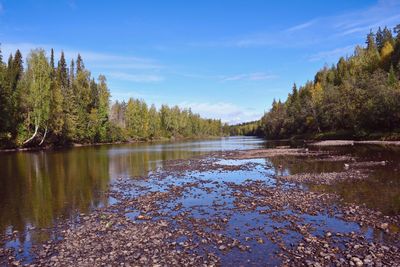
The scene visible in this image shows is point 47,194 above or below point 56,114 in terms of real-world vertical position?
below

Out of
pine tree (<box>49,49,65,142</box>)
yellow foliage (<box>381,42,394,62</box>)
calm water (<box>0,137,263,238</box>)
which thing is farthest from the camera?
yellow foliage (<box>381,42,394,62</box>)

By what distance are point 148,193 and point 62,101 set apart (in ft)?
267

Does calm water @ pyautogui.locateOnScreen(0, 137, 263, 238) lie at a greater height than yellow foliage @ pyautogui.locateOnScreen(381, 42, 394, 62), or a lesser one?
lesser

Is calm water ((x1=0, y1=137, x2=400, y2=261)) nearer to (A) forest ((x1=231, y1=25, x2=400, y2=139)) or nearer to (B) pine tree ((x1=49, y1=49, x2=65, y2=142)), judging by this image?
(A) forest ((x1=231, y1=25, x2=400, y2=139))

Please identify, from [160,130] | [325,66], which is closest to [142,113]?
[160,130]

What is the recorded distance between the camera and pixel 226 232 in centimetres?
1488

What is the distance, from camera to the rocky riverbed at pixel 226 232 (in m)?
11.6

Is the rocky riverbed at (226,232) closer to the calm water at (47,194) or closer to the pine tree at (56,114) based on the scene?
the calm water at (47,194)

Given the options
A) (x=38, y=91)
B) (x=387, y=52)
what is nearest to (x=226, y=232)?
(x=38, y=91)

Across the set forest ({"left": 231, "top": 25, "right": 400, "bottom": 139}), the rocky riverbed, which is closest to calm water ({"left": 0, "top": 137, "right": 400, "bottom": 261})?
the rocky riverbed

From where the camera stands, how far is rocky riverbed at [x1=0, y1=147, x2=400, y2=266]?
1162 centimetres

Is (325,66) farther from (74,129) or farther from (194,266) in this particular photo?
(194,266)

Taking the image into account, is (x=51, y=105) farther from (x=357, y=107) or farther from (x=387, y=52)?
(x=387, y=52)

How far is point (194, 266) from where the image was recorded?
11.0 m
